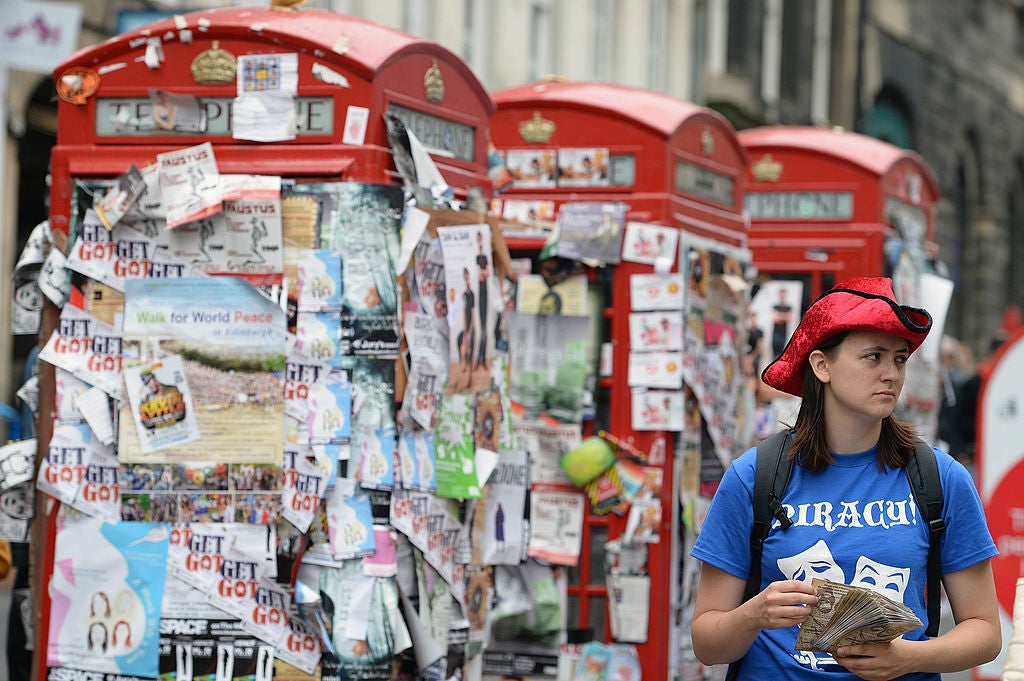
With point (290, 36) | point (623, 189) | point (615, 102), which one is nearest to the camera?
point (290, 36)

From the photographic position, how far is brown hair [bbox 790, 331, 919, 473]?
381 centimetres

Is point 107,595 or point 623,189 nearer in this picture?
point 107,595

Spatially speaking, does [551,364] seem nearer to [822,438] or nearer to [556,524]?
[556,524]

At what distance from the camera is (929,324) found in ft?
12.5

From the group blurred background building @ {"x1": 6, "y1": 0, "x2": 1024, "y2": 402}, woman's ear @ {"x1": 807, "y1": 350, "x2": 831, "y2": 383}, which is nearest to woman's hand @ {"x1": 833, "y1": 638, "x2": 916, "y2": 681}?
woman's ear @ {"x1": 807, "y1": 350, "x2": 831, "y2": 383}

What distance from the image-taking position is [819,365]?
3.86 meters

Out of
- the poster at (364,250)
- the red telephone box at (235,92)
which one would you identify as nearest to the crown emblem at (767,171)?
the red telephone box at (235,92)

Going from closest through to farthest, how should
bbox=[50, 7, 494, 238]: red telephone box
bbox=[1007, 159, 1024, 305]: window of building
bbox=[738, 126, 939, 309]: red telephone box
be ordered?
bbox=[50, 7, 494, 238]: red telephone box < bbox=[738, 126, 939, 309]: red telephone box < bbox=[1007, 159, 1024, 305]: window of building

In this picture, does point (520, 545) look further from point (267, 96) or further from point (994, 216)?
point (994, 216)

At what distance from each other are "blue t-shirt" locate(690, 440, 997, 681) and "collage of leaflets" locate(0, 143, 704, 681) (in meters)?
1.98

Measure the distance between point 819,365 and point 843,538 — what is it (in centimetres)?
39

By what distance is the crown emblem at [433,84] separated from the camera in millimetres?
6102

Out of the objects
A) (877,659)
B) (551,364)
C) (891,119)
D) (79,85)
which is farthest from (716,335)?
(891,119)

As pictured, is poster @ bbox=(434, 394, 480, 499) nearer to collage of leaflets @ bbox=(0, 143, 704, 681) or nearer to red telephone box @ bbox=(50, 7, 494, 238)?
collage of leaflets @ bbox=(0, 143, 704, 681)
